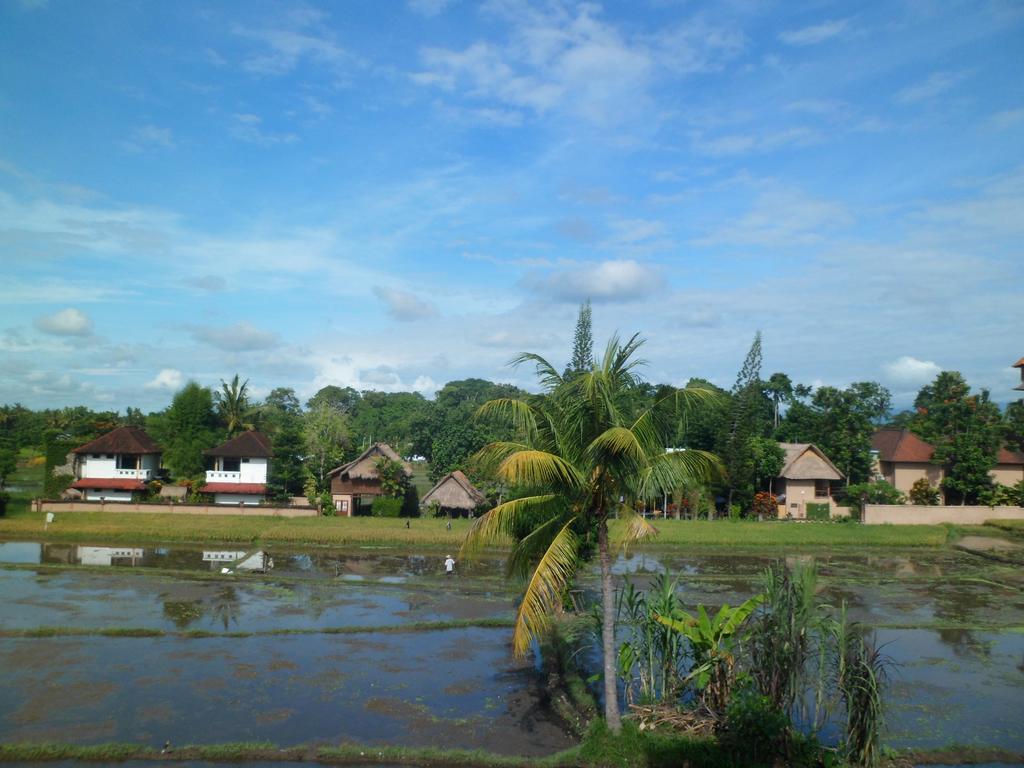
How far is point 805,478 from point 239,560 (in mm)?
33986

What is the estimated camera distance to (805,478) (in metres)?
44.2

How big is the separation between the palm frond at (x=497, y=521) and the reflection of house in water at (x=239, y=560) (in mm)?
19036

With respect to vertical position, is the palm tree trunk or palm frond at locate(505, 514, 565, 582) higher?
palm frond at locate(505, 514, 565, 582)

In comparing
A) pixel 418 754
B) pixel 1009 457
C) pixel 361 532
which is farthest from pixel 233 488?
pixel 1009 457

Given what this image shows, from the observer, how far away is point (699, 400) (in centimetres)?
1066

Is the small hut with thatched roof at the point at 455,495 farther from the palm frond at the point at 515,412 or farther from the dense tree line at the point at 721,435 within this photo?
the palm frond at the point at 515,412

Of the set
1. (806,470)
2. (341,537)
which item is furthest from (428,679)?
(806,470)

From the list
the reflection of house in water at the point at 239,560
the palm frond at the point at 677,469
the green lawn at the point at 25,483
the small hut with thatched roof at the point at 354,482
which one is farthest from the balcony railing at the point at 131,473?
the palm frond at the point at 677,469

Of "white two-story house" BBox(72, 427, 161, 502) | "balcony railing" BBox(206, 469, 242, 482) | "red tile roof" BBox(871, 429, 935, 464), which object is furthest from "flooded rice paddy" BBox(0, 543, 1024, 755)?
"red tile roof" BBox(871, 429, 935, 464)

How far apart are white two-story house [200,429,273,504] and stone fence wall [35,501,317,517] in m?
4.51

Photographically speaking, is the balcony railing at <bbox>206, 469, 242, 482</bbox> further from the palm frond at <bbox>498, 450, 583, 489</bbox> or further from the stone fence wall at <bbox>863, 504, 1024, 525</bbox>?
the stone fence wall at <bbox>863, 504, 1024, 525</bbox>

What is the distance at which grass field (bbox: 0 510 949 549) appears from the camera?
3400 cm

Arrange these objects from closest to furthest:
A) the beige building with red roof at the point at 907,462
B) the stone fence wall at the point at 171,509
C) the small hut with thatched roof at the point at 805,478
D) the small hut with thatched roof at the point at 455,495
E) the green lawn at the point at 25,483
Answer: the stone fence wall at the point at 171,509, the small hut with thatched roof at the point at 455,495, the green lawn at the point at 25,483, the small hut with thatched roof at the point at 805,478, the beige building with red roof at the point at 907,462

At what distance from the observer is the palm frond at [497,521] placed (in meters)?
11.0
